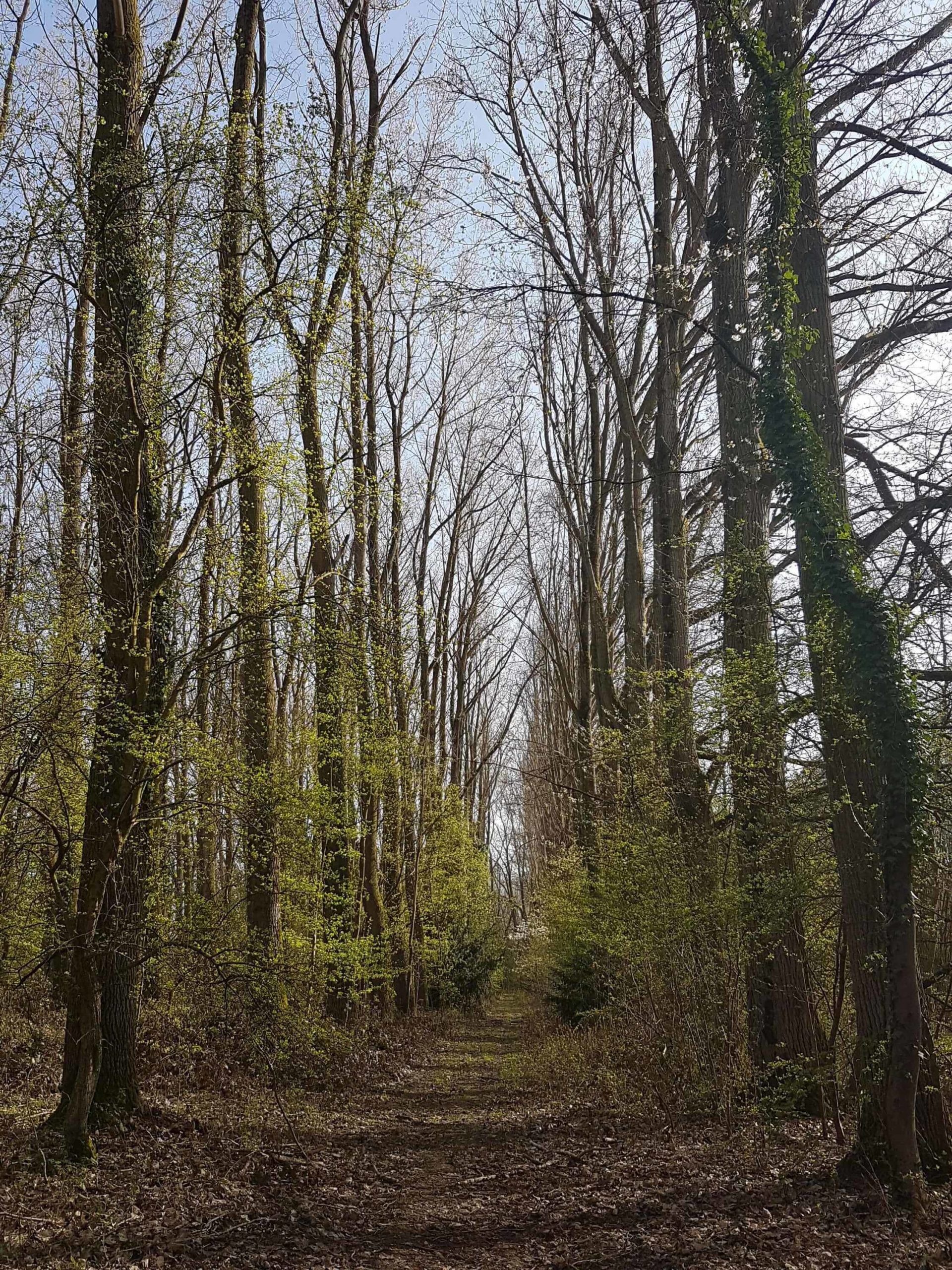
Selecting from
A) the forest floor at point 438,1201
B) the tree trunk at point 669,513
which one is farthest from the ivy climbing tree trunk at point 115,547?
the tree trunk at point 669,513

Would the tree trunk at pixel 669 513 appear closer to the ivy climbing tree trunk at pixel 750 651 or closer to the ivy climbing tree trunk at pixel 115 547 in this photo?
the ivy climbing tree trunk at pixel 750 651

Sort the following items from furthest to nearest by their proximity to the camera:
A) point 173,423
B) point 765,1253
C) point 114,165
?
1. point 173,423
2. point 114,165
3. point 765,1253

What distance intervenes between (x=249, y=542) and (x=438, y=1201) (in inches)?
220

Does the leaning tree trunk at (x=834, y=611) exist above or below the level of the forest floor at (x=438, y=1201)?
above

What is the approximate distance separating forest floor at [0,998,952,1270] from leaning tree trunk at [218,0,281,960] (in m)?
1.64

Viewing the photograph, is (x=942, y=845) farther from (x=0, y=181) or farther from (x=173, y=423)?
(x=0, y=181)

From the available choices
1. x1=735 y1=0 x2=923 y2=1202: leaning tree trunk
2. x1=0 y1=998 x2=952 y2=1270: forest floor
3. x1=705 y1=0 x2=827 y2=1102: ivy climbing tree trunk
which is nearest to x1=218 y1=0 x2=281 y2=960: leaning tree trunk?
x1=0 y1=998 x2=952 y2=1270: forest floor

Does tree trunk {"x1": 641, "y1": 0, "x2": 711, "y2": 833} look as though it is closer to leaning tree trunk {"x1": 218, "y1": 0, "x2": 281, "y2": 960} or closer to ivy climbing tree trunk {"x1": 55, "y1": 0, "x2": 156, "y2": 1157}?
leaning tree trunk {"x1": 218, "y1": 0, "x2": 281, "y2": 960}

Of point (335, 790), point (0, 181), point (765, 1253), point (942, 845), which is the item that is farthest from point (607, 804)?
point (0, 181)

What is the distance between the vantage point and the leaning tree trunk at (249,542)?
6855mm

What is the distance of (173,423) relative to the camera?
7.73 m

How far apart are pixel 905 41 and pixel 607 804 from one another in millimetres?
9157

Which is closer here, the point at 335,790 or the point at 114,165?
the point at 114,165

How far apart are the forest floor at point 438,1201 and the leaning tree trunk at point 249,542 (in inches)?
64.7
